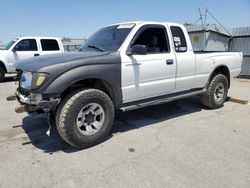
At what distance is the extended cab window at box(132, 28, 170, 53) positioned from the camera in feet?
15.4

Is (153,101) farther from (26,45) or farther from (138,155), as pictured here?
(26,45)

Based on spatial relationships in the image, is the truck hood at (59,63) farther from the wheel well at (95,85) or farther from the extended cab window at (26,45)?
the extended cab window at (26,45)

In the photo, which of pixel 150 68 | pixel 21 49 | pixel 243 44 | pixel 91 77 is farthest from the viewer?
pixel 243 44

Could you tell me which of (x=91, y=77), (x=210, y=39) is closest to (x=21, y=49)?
(x=91, y=77)

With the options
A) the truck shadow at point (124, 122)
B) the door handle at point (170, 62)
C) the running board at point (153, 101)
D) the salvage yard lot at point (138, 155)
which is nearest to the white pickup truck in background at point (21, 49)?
the salvage yard lot at point (138, 155)

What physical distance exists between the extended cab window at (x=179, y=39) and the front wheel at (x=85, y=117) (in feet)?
6.49

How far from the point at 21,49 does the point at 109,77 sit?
8.82m

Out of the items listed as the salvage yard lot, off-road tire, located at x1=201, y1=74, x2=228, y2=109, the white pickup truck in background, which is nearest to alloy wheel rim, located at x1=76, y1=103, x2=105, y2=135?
the salvage yard lot

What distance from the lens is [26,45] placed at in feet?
37.6

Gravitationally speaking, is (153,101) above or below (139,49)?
below

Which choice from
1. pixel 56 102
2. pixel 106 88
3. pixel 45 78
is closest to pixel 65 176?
pixel 56 102

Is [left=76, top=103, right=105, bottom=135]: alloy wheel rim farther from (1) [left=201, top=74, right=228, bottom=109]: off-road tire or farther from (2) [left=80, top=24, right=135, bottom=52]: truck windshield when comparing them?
(1) [left=201, top=74, right=228, bottom=109]: off-road tire

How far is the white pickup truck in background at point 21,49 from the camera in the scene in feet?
36.6

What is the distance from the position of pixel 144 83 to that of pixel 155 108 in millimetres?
1829
